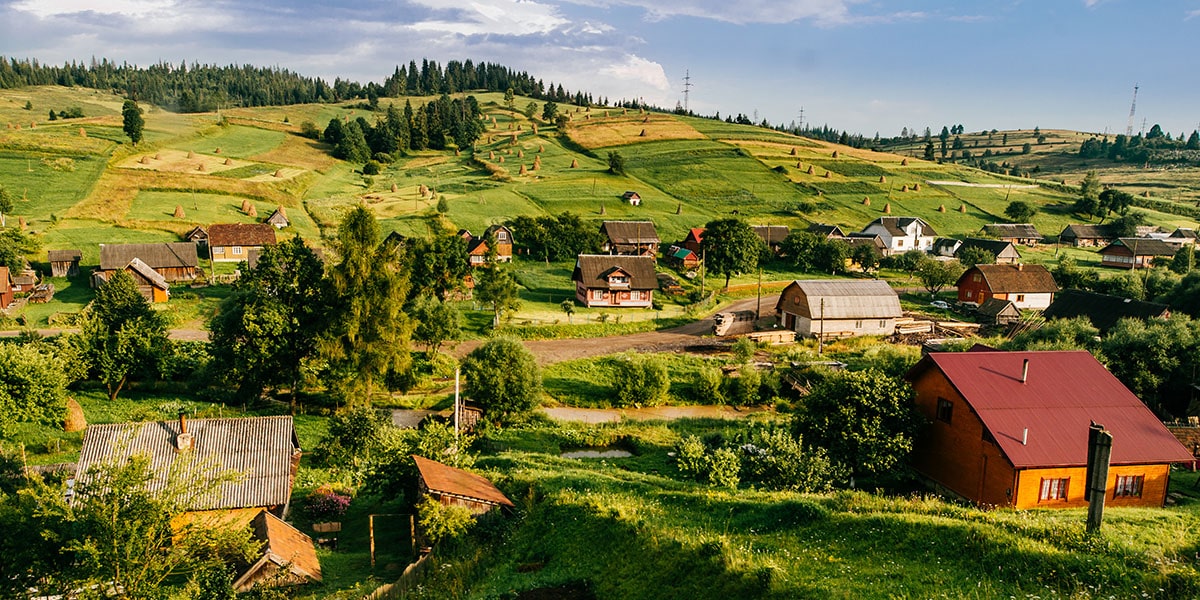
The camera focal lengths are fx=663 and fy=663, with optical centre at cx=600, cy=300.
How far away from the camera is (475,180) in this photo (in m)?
111

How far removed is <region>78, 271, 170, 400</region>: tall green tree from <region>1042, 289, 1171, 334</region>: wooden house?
62.7 metres

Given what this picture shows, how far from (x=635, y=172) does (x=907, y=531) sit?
113 meters

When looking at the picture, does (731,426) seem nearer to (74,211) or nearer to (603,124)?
(74,211)

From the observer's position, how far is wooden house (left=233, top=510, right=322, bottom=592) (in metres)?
18.5

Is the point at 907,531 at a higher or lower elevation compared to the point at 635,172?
lower

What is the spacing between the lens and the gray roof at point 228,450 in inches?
940

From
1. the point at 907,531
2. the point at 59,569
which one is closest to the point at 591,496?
the point at 907,531

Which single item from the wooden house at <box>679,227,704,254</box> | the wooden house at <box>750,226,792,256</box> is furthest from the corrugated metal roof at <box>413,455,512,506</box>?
the wooden house at <box>750,226,792,256</box>

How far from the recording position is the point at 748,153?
137 meters

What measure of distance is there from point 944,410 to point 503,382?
22031 millimetres

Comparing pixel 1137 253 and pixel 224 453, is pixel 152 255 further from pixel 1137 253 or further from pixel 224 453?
pixel 1137 253

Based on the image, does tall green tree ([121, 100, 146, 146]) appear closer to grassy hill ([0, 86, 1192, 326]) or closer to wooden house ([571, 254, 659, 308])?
grassy hill ([0, 86, 1192, 326])

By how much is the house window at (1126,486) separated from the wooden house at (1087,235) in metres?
95.8

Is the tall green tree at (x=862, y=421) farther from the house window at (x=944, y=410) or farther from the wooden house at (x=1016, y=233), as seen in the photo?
the wooden house at (x=1016, y=233)
